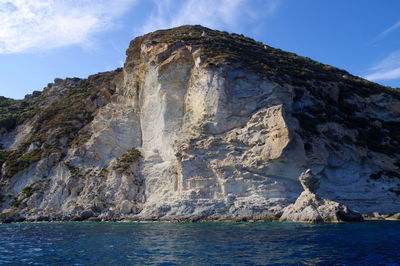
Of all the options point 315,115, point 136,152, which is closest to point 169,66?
point 136,152

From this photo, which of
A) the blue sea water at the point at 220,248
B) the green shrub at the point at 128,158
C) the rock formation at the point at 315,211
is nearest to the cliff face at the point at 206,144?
the green shrub at the point at 128,158

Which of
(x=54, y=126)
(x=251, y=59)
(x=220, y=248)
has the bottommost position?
(x=220, y=248)

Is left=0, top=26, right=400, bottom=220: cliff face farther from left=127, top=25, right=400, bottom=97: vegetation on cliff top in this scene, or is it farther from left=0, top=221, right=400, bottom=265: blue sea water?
left=0, top=221, right=400, bottom=265: blue sea water

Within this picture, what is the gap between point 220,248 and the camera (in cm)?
1647

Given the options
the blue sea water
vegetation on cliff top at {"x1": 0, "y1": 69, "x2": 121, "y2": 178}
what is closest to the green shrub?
vegetation on cliff top at {"x1": 0, "y1": 69, "x2": 121, "y2": 178}

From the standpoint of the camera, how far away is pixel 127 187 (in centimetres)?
3947

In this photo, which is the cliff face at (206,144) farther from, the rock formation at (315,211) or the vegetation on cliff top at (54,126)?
the rock formation at (315,211)

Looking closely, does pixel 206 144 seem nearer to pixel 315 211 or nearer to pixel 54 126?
pixel 315 211

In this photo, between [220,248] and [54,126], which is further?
[54,126]

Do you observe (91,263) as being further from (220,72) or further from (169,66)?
(169,66)

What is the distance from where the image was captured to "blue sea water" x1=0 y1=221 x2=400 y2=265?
45.3 ft

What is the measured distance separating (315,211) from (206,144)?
40.7 ft

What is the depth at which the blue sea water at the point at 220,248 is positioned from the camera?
544 inches

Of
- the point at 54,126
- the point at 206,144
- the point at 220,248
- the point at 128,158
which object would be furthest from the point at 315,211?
the point at 54,126
